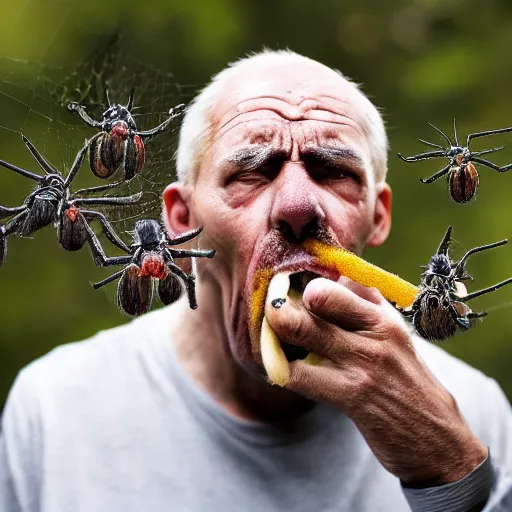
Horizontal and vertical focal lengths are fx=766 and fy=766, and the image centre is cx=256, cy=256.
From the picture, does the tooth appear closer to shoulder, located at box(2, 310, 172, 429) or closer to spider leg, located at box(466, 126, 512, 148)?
spider leg, located at box(466, 126, 512, 148)

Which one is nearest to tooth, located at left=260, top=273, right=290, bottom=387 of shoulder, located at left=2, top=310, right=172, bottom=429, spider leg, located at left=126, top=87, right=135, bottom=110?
spider leg, located at left=126, top=87, right=135, bottom=110

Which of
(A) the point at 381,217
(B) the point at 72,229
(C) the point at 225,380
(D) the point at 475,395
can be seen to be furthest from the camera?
(D) the point at 475,395

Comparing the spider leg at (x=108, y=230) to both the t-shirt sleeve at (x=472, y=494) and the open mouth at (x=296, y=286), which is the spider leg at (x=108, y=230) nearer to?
the open mouth at (x=296, y=286)

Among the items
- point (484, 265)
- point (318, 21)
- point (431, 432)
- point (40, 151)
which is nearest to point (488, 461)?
point (431, 432)

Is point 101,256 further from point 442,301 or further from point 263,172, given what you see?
point 442,301

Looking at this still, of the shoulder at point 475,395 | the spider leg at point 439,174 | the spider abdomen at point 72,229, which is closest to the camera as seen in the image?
the spider abdomen at point 72,229

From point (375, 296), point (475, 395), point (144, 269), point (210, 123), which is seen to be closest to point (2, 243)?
point (144, 269)

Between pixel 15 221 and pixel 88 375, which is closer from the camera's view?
pixel 15 221

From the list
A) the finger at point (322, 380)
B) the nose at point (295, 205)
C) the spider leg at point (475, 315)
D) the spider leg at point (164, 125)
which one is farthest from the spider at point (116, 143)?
the spider leg at point (475, 315)
